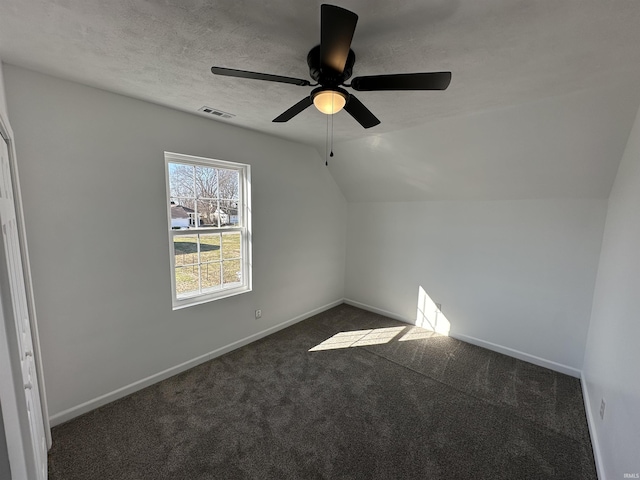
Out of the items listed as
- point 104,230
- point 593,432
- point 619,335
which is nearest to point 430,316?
point 593,432

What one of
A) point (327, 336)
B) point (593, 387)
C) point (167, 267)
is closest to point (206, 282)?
point (167, 267)

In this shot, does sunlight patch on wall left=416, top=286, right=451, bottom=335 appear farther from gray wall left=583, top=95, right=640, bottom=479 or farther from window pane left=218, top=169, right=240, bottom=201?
window pane left=218, top=169, right=240, bottom=201

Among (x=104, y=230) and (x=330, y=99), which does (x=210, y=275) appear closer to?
(x=104, y=230)

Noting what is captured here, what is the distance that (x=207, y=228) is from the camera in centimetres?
295

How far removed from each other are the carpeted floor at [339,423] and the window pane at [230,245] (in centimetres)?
114

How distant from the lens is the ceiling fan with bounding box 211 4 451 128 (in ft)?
3.52

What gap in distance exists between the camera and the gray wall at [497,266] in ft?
9.12

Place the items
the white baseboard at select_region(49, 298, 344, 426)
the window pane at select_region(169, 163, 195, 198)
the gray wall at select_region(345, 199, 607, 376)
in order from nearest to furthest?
the white baseboard at select_region(49, 298, 344, 426)
the window pane at select_region(169, 163, 195, 198)
the gray wall at select_region(345, 199, 607, 376)

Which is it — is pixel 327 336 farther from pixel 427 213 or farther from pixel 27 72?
pixel 27 72

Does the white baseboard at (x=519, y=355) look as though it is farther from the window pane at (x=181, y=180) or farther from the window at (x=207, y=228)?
the window pane at (x=181, y=180)

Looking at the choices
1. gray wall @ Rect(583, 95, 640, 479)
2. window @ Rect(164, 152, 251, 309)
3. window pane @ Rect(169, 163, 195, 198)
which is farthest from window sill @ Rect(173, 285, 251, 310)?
gray wall @ Rect(583, 95, 640, 479)

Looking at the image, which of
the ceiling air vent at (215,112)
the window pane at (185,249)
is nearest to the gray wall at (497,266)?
the ceiling air vent at (215,112)

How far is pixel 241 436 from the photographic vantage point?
2.00 meters

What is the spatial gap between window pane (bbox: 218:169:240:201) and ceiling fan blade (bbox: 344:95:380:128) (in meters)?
1.83
